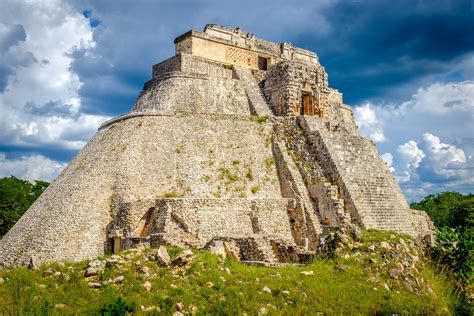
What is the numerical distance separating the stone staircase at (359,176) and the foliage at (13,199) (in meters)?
23.4

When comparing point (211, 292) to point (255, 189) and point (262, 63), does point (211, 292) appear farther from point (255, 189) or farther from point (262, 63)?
point (262, 63)

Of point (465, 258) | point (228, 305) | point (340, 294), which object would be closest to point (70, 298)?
point (228, 305)

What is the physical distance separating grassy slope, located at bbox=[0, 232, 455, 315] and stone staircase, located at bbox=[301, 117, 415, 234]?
7436 millimetres

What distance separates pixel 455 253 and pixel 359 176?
8055 millimetres

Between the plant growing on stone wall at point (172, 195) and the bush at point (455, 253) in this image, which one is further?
the plant growing on stone wall at point (172, 195)

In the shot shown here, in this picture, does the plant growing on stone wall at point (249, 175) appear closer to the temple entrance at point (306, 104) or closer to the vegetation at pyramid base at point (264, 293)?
the temple entrance at point (306, 104)

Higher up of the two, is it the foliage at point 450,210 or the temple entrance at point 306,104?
the temple entrance at point 306,104

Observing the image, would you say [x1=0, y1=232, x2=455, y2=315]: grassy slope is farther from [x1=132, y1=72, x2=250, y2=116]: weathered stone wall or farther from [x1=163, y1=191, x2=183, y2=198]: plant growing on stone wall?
[x1=132, y1=72, x2=250, y2=116]: weathered stone wall

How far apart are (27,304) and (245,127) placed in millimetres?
15212

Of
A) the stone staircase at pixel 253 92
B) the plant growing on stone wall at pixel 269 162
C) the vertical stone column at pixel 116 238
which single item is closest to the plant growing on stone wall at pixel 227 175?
the plant growing on stone wall at pixel 269 162

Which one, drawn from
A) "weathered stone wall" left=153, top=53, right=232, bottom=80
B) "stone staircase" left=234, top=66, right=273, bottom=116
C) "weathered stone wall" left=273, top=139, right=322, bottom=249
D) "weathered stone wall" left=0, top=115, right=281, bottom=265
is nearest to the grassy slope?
"weathered stone wall" left=273, top=139, right=322, bottom=249

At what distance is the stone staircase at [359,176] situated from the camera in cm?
2078

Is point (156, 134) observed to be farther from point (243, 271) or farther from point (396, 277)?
point (396, 277)

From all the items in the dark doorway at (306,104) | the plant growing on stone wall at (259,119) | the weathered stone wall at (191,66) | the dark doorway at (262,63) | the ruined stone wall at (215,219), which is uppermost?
the dark doorway at (262,63)
